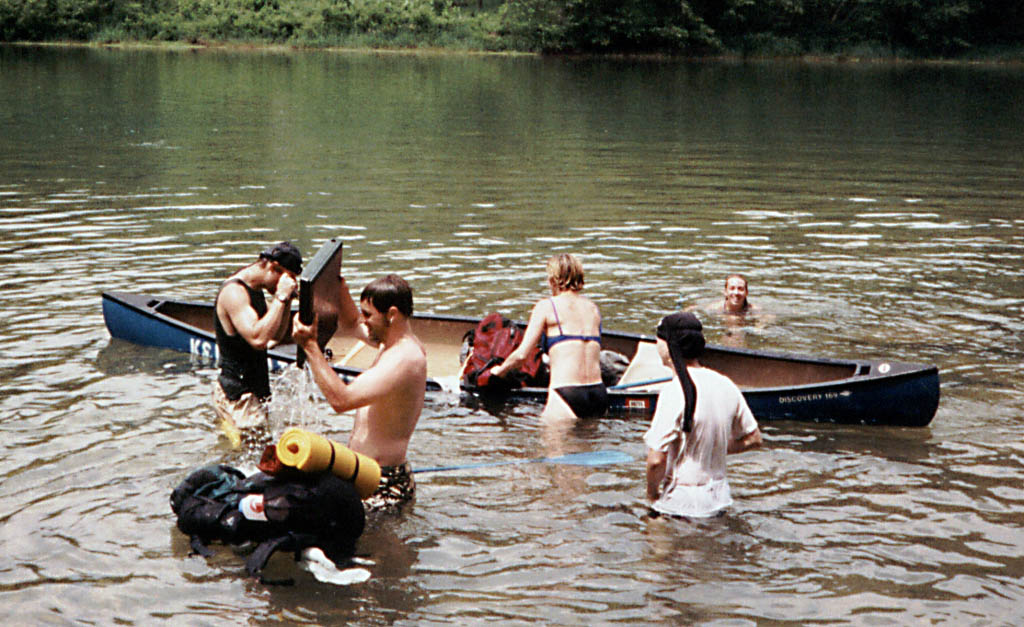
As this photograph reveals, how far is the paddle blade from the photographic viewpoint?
874 centimetres

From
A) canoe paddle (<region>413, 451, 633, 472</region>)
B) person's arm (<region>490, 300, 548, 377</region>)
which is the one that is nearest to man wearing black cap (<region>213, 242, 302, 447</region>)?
canoe paddle (<region>413, 451, 633, 472</region>)

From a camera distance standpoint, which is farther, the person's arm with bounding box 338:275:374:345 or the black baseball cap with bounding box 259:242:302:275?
the black baseball cap with bounding box 259:242:302:275

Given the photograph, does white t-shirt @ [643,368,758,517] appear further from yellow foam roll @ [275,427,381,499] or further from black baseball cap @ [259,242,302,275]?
black baseball cap @ [259,242,302,275]

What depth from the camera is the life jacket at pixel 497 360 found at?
10016 millimetres

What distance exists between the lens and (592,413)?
375 inches

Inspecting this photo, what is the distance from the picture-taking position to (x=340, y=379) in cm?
647

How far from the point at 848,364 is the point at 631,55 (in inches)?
2270

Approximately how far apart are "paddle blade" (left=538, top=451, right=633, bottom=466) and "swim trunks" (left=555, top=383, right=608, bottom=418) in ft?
1.97

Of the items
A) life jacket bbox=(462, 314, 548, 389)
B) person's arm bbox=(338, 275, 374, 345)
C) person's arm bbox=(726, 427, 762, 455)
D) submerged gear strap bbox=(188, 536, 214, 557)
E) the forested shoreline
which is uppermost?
the forested shoreline

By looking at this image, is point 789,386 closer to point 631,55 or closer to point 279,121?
point 279,121

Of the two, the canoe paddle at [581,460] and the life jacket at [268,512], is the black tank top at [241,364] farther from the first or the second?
the life jacket at [268,512]

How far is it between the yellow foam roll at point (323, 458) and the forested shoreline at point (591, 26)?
59588 millimetres

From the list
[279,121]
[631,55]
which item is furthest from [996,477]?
[631,55]

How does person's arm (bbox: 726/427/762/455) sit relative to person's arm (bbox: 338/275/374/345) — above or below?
below
